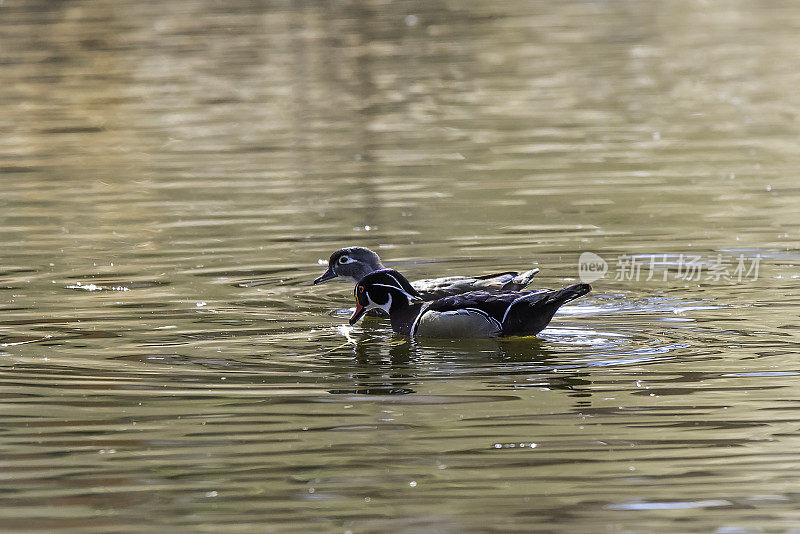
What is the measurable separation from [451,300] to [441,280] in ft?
3.67

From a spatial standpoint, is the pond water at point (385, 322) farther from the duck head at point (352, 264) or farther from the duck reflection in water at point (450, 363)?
the duck head at point (352, 264)

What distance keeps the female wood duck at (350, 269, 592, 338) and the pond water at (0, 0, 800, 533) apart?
0.17 metres

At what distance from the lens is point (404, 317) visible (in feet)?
36.8

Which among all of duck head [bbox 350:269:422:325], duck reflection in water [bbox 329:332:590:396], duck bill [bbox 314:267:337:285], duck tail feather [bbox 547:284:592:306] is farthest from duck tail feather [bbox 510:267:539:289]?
duck bill [bbox 314:267:337:285]

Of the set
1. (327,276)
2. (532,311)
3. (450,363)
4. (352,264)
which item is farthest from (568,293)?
(327,276)

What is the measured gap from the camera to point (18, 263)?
538 inches

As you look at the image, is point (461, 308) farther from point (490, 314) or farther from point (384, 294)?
point (384, 294)

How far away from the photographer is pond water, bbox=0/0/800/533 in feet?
23.9

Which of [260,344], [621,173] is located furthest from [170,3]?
[260,344]

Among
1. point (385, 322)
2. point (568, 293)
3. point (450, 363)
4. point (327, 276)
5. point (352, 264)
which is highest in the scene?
point (568, 293)

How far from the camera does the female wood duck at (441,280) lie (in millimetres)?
11570

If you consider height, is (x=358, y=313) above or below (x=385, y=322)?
above

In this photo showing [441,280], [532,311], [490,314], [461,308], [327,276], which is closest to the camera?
[532,311]

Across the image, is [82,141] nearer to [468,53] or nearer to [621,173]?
[621,173]
